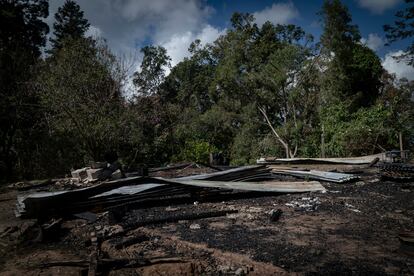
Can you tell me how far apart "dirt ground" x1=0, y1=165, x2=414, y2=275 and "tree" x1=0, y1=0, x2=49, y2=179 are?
8.45 metres

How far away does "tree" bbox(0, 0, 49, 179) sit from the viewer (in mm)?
13094

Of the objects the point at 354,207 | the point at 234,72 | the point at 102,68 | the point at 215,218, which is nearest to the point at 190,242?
the point at 215,218

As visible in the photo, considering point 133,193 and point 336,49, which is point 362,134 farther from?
point 133,193

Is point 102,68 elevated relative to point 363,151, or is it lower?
elevated

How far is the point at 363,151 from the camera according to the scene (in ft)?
44.7

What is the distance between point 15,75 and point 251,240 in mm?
13576

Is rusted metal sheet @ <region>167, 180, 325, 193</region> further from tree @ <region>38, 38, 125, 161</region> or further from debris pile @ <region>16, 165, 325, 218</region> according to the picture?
tree @ <region>38, 38, 125, 161</region>

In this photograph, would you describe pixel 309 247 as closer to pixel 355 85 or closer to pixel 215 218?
pixel 215 218

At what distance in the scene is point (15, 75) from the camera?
44.8ft

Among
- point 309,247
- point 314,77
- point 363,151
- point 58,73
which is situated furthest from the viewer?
point 314,77

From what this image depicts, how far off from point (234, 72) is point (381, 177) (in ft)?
39.2

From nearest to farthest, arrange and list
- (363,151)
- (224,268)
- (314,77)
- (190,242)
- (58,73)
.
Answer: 1. (224,268)
2. (190,242)
3. (58,73)
4. (363,151)
5. (314,77)

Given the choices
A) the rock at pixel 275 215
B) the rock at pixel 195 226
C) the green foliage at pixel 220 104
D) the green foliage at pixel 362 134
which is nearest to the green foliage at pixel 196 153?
the green foliage at pixel 220 104

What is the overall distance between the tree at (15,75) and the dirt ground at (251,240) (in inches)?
333
